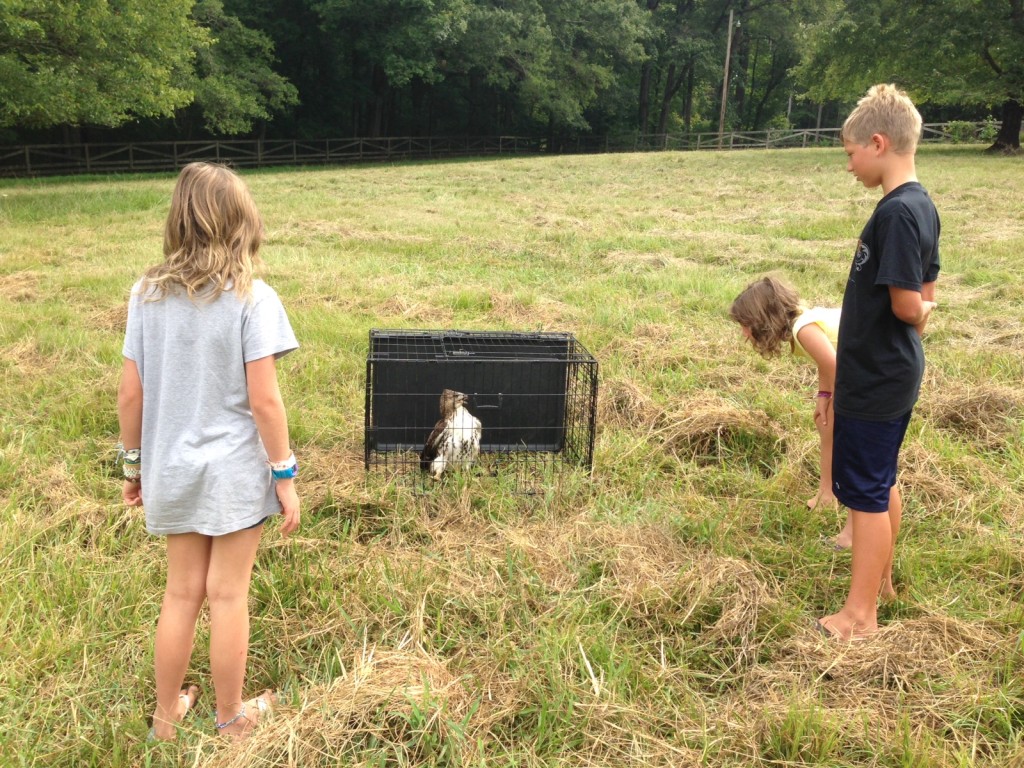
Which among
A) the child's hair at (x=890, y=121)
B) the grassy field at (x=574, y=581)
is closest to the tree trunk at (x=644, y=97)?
the grassy field at (x=574, y=581)

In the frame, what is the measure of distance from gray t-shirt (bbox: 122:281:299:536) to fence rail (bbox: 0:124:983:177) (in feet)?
79.3

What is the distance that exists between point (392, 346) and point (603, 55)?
37.5 metres

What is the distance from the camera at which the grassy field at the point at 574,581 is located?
2.24 m

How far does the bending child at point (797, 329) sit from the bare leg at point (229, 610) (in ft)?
7.23

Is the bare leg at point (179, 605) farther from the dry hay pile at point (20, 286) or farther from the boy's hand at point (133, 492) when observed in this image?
the dry hay pile at point (20, 286)

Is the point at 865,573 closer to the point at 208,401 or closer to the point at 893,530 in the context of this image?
the point at 893,530

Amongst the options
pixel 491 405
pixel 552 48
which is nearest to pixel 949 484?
pixel 491 405

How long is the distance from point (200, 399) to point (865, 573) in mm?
2149

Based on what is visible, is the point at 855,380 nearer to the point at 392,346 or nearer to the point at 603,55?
the point at 392,346

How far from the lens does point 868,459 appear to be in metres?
2.59

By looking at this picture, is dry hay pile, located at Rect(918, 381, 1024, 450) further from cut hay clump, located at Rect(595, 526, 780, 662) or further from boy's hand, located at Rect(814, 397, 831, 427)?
cut hay clump, located at Rect(595, 526, 780, 662)

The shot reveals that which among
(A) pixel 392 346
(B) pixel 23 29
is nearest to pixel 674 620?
(A) pixel 392 346

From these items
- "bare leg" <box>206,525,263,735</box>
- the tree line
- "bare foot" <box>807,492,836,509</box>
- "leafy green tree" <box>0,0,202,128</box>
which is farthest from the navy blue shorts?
"leafy green tree" <box>0,0,202,128</box>

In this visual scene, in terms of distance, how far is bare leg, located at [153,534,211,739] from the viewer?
85.2 inches
